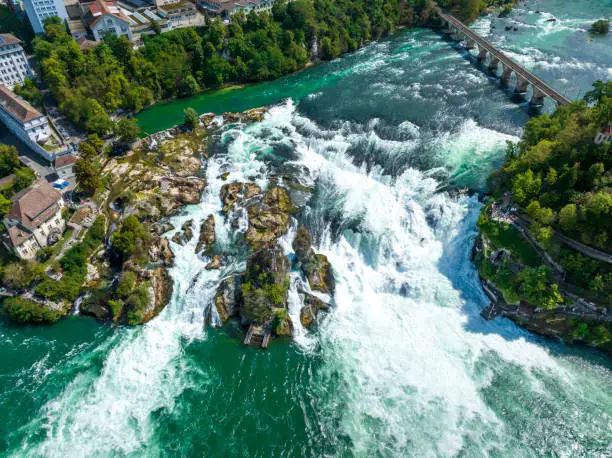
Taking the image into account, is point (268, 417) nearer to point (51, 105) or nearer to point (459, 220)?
point (459, 220)

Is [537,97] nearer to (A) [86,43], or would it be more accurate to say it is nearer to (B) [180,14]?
(B) [180,14]

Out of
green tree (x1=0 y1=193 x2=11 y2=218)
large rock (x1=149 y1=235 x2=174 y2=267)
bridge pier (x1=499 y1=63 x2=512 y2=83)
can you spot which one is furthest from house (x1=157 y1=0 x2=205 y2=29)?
bridge pier (x1=499 y1=63 x2=512 y2=83)

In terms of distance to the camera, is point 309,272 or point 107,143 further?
point 107,143

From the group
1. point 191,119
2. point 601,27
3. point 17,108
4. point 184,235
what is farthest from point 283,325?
point 601,27

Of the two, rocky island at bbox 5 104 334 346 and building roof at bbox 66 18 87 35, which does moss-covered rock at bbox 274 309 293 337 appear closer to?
rocky island at bbox 5 104 334 346

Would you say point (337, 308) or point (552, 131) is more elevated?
point (552, 131)

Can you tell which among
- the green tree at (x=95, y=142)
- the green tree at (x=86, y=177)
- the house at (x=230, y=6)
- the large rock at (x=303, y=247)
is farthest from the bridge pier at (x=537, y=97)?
the green tree at (x=95, y=142)

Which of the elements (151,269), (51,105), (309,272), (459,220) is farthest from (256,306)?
(51,105)
